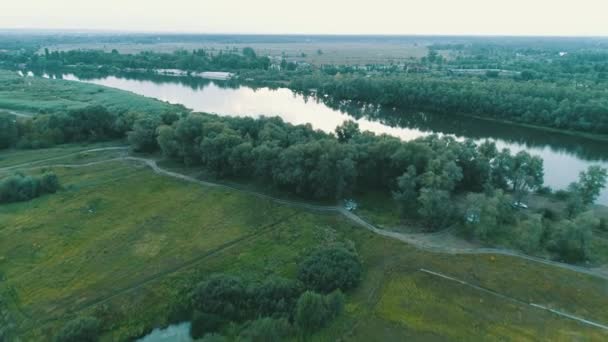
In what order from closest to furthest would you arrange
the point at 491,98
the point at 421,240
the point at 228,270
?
the point at 228,270
the point at 421,240
the point at 491,98

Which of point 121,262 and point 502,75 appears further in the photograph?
point 502,75

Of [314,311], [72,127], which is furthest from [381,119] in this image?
[314,311]

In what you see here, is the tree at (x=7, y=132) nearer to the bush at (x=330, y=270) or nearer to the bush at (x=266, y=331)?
the bush at (x=330, y=270)

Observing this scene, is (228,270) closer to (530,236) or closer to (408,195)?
(408,195)

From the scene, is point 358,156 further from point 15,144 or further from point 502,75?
point 502,75

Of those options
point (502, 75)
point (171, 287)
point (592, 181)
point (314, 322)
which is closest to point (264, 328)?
point (314, 322)

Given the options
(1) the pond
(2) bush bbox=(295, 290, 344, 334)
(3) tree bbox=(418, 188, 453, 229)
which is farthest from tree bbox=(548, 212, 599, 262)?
(1) the pond

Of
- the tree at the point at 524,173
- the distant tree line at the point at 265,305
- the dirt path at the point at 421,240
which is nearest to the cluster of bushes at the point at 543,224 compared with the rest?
the dirt path at the point at 421,240
